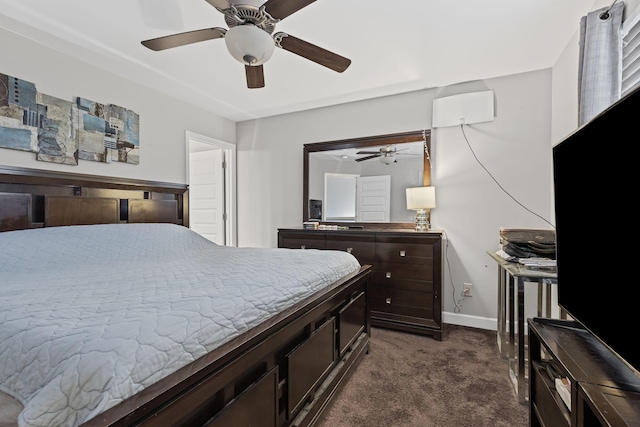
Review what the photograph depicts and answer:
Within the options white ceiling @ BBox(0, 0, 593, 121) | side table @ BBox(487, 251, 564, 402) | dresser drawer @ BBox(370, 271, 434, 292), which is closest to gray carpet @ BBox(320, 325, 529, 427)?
side table @ BBox(487, 251, 564, 402)

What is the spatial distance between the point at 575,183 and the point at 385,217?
7.45 ft

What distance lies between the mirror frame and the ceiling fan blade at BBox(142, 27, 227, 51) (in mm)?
2029

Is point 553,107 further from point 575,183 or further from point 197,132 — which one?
point 197,132

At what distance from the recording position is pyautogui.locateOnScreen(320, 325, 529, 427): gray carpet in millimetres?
1626

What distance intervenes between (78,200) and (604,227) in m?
3.17

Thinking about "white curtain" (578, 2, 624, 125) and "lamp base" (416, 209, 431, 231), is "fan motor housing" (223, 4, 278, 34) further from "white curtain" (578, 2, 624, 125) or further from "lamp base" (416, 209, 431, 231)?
"lamp base" (416, 209, 431, 231)

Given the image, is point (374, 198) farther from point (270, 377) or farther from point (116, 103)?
point (116, 103)

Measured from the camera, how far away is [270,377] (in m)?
1.13

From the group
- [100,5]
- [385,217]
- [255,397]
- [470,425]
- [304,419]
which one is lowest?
[470,425]

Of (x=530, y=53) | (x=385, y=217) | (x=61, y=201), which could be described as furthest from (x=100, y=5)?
(x=530, y=53)

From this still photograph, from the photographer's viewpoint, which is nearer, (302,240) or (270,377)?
(270,377)

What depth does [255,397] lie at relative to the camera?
3.42 feet

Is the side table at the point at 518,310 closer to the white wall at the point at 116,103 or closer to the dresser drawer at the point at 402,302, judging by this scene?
the dresser drawer at the point at 402,302

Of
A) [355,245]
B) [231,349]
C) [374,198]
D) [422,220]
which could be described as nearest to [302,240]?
[355,245]
